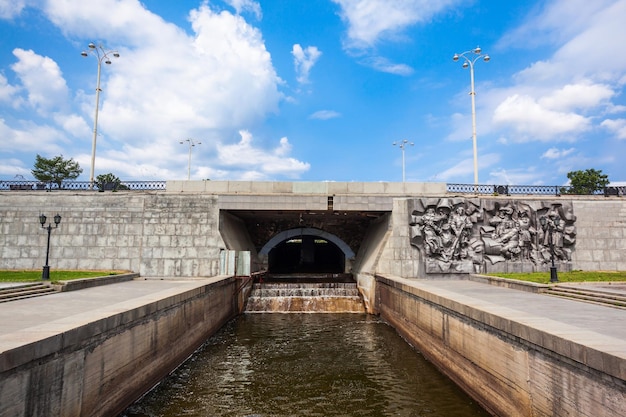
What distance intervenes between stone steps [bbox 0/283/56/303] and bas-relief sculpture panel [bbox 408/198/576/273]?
14205mm

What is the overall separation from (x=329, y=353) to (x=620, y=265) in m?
16.3

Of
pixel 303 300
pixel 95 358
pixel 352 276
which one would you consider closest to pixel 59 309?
pixel 95 358

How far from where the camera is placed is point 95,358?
6.00 metres

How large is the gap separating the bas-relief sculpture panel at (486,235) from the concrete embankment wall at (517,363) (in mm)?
7218

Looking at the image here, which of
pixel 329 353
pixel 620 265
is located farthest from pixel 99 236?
pixel 620 265

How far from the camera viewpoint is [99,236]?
1711cm

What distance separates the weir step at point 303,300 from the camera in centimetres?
1684

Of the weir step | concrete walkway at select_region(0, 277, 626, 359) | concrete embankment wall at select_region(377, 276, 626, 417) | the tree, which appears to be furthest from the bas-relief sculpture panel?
the tree

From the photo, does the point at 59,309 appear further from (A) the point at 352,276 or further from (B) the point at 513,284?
(A) the point at 352,276

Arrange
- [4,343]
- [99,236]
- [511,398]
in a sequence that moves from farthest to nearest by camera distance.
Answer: [99,236]
[511,398]
[4,343]

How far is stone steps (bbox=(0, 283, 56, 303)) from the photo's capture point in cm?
965

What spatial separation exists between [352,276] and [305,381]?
13972 millimetres

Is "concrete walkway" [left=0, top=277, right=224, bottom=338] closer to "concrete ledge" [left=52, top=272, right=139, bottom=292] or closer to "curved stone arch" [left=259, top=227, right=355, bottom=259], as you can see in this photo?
"concrete ledge" [left=52, top=272, right=139, bottom=292]

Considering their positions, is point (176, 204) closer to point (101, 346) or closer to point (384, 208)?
point (384, 208)
